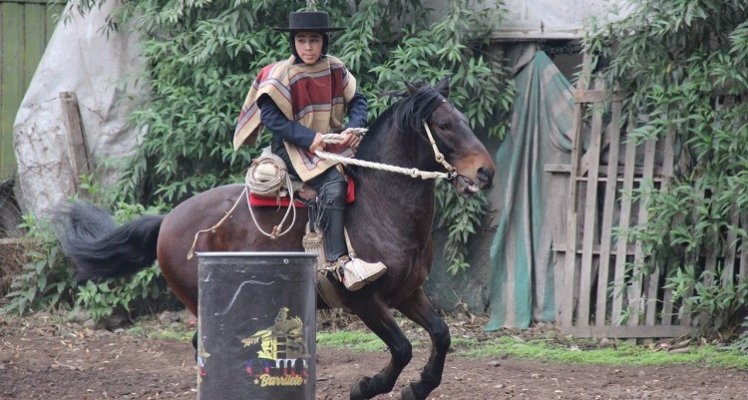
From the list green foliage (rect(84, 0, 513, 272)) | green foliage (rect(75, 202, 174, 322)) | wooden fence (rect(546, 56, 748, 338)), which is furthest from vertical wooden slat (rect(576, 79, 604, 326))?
green foliage (rect(75, 202, 174, 322))

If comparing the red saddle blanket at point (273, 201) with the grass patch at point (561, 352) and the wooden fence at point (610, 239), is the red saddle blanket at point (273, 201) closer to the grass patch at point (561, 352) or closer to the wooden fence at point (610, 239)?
the grass patch at point (561, 352)

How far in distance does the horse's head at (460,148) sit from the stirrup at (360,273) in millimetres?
626

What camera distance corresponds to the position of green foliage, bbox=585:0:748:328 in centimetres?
837

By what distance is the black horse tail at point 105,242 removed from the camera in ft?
24.3

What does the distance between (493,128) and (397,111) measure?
3306mm

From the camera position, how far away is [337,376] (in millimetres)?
7777

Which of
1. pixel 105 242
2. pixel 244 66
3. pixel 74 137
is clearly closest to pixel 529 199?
pixel 244 66

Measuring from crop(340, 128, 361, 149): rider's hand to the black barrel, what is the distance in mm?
1671

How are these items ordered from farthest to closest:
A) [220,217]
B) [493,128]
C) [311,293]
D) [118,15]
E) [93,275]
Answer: [118,15]
[493,128]
[93,275]
[220,217]
[311,293]

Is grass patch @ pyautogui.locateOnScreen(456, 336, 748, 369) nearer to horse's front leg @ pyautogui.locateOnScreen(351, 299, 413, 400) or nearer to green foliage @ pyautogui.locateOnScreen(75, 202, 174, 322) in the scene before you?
horse's front leg @ pyautogui.locateOnScreen(351, 299, 413, 400)

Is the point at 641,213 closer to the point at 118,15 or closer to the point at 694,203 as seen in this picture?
the point at 694,203

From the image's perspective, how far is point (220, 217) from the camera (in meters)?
7.02

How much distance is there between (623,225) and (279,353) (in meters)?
4.60

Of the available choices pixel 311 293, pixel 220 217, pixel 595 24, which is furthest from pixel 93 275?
pixel 595 24
